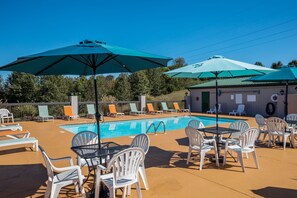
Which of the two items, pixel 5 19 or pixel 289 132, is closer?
pixel 289 132

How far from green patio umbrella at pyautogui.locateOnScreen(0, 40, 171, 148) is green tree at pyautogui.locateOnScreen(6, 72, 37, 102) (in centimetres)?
1789

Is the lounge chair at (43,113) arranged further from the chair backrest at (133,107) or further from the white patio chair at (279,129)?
the white patio chair at (279,129)

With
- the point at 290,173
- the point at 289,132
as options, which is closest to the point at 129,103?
the point at 289,132

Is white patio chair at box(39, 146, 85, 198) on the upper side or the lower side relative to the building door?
lower

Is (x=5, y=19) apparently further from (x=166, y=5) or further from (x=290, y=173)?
(x=290, y=173)

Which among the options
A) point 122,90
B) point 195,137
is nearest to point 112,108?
point 122,90

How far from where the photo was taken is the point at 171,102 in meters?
18.4

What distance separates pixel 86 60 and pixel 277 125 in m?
5.29

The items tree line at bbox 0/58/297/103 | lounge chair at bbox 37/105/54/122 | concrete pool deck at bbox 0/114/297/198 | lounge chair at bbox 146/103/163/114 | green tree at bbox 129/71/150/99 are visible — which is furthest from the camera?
green tree at bbox 129/71/150/99


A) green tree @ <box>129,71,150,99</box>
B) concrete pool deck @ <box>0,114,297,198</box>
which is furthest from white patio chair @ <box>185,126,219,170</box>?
green tree @ <box>129,71,150,99</box>

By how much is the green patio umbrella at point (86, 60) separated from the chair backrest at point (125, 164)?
2.56 ft

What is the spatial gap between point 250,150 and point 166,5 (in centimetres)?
1400

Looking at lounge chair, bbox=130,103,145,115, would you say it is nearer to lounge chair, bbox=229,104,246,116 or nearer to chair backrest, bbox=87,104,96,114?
chair backrest, bbox=87,104,96,114

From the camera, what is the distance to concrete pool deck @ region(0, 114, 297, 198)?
134 inches
